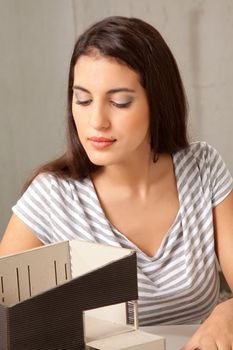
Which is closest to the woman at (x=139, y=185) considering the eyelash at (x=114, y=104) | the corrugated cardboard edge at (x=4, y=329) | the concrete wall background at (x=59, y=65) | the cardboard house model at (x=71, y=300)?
the eyelash at (x=114, y=104)

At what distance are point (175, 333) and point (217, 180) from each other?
1.43 ft

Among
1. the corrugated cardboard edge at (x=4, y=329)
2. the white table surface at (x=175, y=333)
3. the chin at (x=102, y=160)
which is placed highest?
the chin at (x=102, y=160)

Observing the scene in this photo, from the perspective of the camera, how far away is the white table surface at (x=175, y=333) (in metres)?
1.44

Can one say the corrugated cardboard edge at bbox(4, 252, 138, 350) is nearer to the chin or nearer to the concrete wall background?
the chin

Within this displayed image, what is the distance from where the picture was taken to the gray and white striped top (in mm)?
1665

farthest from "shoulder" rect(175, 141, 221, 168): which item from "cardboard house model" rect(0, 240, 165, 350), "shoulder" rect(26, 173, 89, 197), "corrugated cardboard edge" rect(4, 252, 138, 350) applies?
"corrugated cardboard edge" rect(4, 252, 138, 350)

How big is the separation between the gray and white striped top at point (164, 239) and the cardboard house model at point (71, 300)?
0.98 feet

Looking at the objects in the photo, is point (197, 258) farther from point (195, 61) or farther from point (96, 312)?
point (195, 61)

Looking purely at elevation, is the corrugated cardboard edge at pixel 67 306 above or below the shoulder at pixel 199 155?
below

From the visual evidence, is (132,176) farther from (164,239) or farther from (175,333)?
(175,333)

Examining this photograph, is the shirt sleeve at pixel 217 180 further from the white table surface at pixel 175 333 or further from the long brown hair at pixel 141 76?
the white table surface at pixel 175 333

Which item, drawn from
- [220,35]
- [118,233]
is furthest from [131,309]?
[220,35]

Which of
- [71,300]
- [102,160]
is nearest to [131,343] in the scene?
[71,300]

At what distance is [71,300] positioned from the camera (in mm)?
1114
